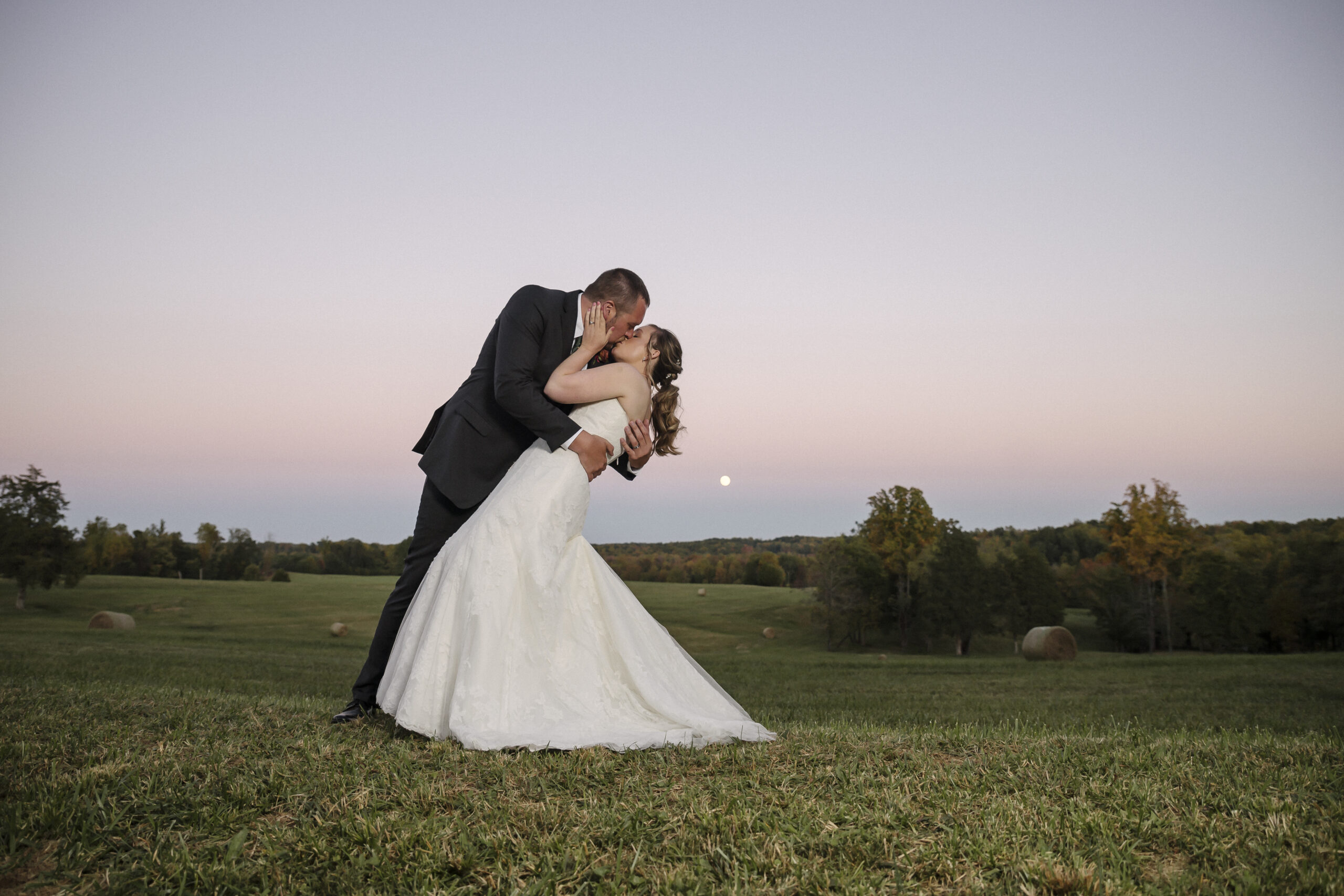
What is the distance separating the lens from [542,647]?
15.3ft

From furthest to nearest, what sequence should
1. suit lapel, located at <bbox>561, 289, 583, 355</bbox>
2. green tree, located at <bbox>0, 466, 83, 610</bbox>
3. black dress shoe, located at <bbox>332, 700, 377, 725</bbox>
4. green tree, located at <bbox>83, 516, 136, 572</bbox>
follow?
green tree, located at <bbox>83, 516, 136, 572</bbox>, green tree, located at <bbox>0, 466, 83, 610</bbox>, suit lapel, located at <bbox>561, 289, 583, 355</bbox>, black dress shoe, located at <bbox>332, 700, 377, 725</bbox>

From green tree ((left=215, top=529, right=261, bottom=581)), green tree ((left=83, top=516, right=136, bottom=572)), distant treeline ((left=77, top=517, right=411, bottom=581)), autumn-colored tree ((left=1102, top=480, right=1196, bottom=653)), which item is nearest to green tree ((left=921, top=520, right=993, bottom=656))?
autumn-colored tree ((left=1102, top=480, right=1196, bottom=653))

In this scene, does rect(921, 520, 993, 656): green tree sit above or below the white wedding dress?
below

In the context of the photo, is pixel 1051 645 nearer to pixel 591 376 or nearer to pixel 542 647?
pixel 591 376

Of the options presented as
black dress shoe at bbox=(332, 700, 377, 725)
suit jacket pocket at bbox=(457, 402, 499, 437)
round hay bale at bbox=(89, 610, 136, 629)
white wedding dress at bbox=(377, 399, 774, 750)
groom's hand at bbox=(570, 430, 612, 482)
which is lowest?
round hay bale at bbox=(89, 610, 136, 629)

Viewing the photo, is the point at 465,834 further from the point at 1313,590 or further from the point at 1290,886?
the point at 1313,590

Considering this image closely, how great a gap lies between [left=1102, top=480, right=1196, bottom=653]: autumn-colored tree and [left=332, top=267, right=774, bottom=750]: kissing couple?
161ft

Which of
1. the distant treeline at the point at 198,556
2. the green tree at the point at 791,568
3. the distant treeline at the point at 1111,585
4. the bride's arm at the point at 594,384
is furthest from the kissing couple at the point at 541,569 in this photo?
the green tree at the point at 791,568

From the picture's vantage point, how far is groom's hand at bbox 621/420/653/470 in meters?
5.38

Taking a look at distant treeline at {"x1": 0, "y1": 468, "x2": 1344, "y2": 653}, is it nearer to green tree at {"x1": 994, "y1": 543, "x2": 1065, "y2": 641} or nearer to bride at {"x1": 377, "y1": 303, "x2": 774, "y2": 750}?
green tree at {"x1": 994, "y1": 543, "x2": 1065, "y2": 641}

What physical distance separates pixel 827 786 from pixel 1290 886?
162cm

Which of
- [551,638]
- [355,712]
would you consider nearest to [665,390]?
[551,638]

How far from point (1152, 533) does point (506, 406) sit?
1972 inches

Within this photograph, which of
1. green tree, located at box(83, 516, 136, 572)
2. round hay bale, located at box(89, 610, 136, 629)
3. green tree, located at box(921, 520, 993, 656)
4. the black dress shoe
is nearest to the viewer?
the black dress shoe
